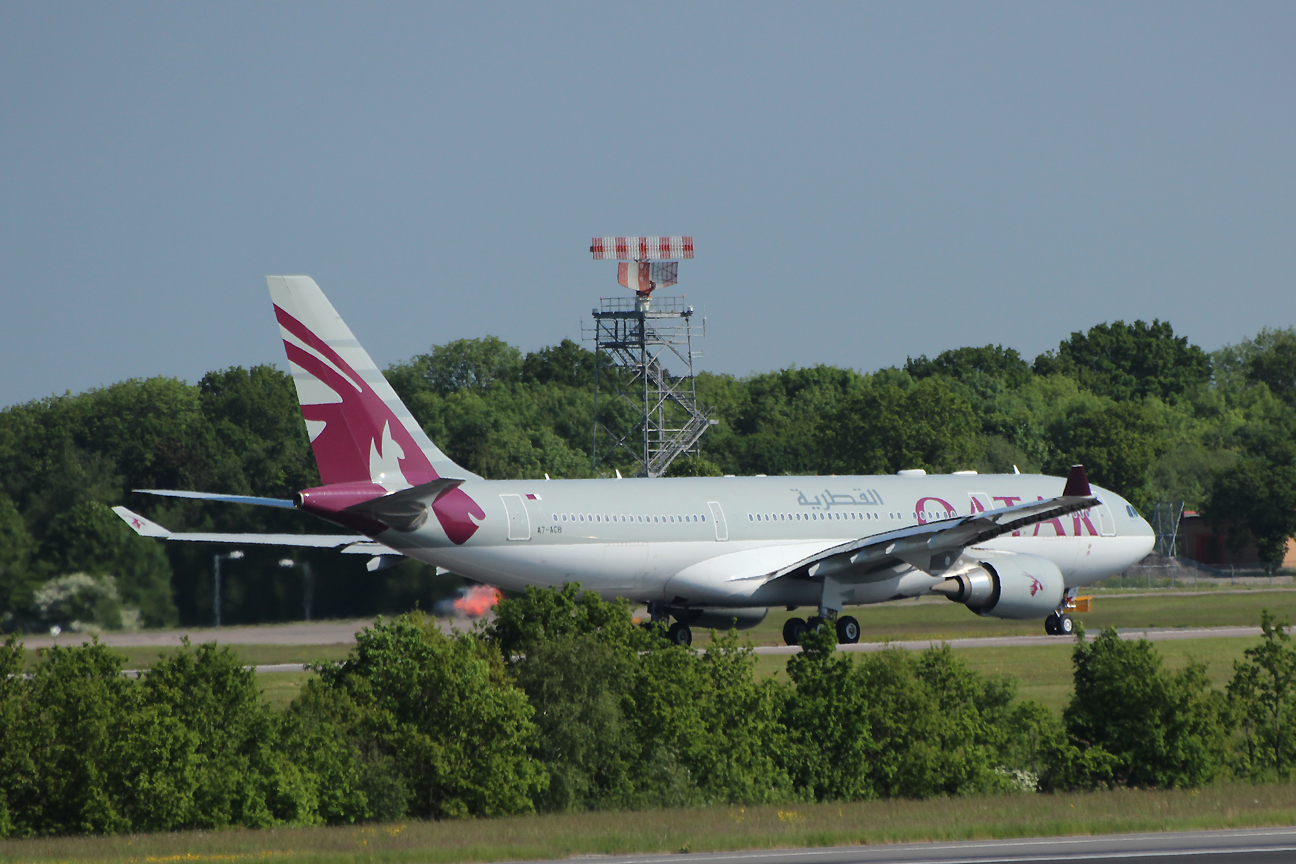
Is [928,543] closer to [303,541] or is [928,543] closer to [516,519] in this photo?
[516,519]

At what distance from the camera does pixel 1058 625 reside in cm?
4188

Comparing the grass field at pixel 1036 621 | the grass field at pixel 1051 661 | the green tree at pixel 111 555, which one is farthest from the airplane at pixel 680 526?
the grass field at pixel 1036 621

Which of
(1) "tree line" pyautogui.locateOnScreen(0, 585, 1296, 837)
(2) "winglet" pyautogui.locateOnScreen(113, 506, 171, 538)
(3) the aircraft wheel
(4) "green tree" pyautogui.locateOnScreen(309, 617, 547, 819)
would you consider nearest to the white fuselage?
(3) the aircraft wheel

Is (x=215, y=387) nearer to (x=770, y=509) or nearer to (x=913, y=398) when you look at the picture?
(x=913, y=398)

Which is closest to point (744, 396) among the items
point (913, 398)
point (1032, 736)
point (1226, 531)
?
point (913, 398)

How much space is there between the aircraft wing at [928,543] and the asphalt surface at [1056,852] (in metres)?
17.5

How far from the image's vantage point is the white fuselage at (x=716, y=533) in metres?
35.0

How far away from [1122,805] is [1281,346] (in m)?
142

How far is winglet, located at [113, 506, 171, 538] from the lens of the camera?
3422cm

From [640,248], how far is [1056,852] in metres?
67.9

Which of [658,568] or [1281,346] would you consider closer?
[658,568]

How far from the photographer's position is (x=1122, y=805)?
Answer: 2147 cm

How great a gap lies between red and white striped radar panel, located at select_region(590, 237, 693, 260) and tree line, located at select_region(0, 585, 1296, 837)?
186ft

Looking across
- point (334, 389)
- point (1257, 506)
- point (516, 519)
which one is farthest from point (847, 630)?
point (1257, 506)
